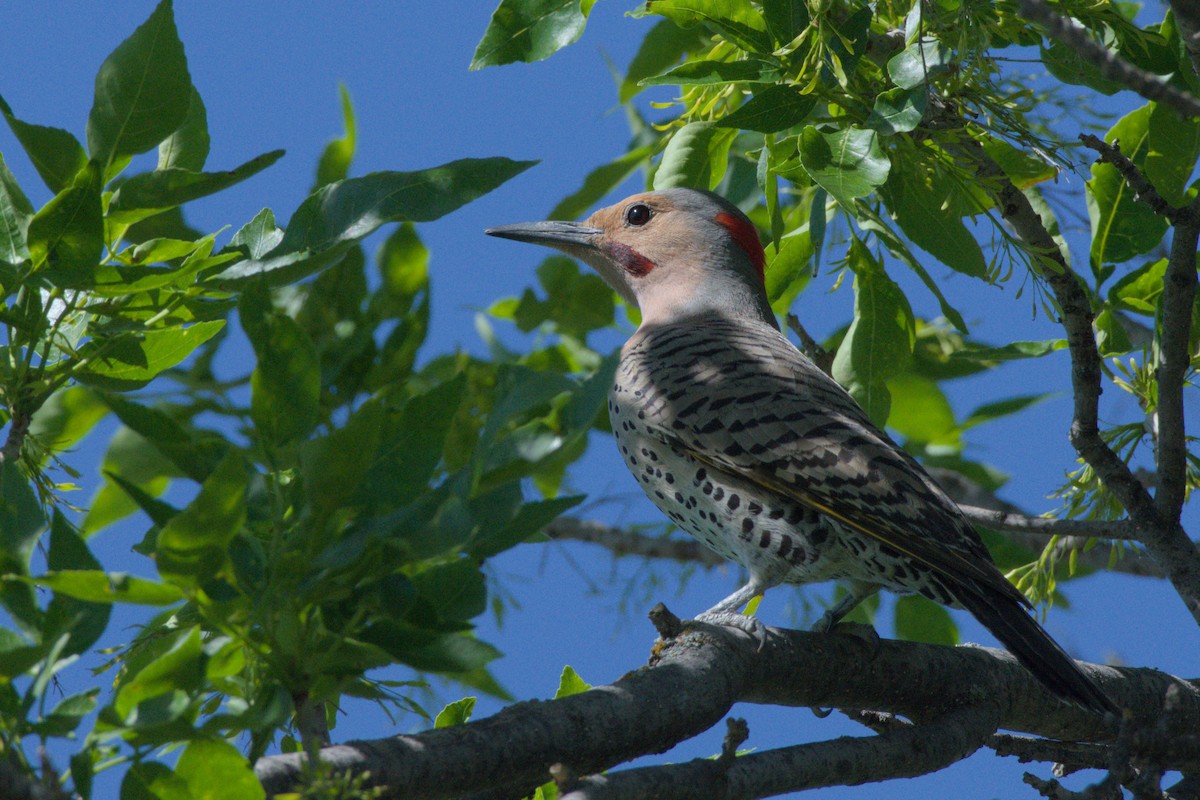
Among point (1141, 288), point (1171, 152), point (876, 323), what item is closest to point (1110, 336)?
point (1141, 288)

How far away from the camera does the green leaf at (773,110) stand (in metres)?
3.10

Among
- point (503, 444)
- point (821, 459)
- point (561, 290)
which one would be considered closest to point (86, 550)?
point (503, 444)

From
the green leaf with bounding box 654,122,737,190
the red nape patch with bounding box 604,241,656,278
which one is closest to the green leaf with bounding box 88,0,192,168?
the green leaf with bounding box 654,122,737,190

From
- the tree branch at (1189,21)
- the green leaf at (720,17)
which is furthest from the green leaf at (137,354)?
the tree branch at (1189,21)

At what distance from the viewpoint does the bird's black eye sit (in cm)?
597

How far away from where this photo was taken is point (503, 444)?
1.87 metres

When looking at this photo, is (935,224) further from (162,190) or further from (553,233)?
(553,233)

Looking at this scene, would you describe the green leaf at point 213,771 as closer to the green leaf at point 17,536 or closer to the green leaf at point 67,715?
the green leaf at point 67,715

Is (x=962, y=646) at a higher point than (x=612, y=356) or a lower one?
higher

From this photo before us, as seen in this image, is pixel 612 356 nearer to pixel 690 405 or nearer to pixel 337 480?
pixel 337 480

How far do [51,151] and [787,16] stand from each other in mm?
1816

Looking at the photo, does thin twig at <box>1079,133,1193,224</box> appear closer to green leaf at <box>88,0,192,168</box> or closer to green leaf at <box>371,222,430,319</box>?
green leaf at <box>371,222,430,319</box>

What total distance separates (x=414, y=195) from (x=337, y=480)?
819 mm

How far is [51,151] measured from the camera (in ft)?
7.91
